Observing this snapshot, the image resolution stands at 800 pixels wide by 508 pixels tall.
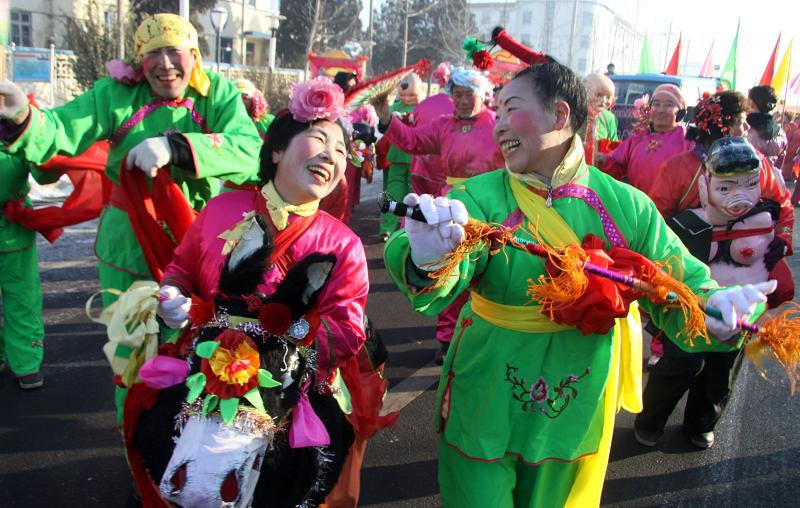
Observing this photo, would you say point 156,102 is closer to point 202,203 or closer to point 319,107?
point 202,203

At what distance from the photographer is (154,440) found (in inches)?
82.3

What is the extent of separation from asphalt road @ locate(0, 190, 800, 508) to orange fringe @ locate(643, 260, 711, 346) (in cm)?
181

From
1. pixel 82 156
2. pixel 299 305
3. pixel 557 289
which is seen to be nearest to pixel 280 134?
pixel 299 305

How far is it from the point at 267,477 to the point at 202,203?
183 centimetres

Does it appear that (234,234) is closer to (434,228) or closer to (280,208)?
(280,208)

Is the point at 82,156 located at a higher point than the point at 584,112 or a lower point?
lower

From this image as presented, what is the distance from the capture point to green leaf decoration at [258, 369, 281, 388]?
79.7 inches

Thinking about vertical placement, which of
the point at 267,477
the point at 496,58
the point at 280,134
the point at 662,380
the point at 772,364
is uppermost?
the point at 496,58

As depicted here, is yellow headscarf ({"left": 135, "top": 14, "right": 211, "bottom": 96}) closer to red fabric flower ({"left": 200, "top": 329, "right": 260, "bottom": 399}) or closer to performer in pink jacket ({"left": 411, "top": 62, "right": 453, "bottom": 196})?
red fabric flower ({"left": 200, "top": 329, "right": 260, "bottom": 399})

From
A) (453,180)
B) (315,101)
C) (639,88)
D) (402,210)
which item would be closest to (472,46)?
(315,101)

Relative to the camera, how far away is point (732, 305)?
2.03 meters

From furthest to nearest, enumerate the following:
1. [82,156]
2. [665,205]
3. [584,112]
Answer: [665,205] < [82,156] < [584,112]

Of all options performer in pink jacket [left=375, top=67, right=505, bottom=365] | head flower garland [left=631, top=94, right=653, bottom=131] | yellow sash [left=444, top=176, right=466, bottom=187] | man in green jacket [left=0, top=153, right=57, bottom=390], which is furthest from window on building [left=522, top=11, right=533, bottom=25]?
man in green jacket [left=0, top=153, right=57, bottom=390]

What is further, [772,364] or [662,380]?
[772,364]
